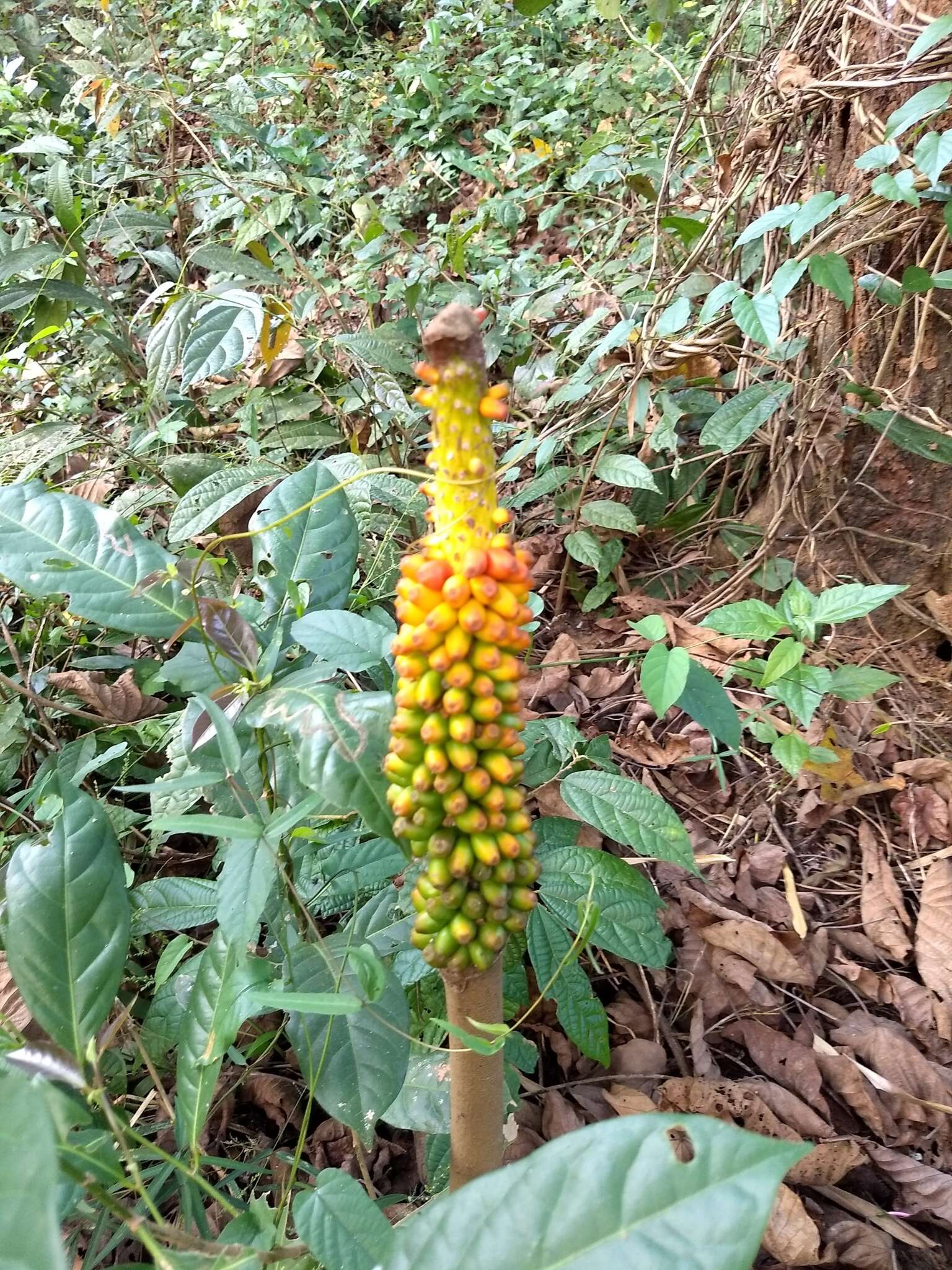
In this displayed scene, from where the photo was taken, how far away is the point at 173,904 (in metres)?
1.53

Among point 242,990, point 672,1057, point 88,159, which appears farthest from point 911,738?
point 88,159

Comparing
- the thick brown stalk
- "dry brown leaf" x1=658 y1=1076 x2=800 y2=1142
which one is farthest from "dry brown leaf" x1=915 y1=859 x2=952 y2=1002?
the thick brown stalk

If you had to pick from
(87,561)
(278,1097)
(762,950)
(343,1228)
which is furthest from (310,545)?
(762,950)

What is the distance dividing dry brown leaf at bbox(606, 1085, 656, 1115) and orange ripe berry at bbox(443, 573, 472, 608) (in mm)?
1379

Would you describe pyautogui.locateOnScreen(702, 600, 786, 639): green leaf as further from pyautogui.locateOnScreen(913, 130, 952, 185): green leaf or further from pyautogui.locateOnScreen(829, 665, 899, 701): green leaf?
pyautogui.locateOnScreen(913, 130, 952, 185): green leaf

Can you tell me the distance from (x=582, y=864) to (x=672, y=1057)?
695 mm

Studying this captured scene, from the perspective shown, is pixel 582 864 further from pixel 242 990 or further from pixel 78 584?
pixel 78 584

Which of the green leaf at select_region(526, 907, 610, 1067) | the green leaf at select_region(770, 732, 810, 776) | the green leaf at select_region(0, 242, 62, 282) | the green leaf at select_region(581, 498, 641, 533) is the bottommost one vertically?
the green leaf at select_region(526, 907, 610, 1067)

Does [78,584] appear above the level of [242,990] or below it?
above

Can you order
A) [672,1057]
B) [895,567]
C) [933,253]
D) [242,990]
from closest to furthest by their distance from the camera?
[242,990] < [672,1057] < [933,253] < [895,567]

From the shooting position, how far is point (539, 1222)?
673mm

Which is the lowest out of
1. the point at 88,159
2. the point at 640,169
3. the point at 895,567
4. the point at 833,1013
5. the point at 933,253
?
the point at 833,1013

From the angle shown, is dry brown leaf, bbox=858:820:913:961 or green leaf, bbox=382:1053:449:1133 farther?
dry brown leaf, bbox=858:820:913:961

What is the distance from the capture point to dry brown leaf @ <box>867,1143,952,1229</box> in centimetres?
158
